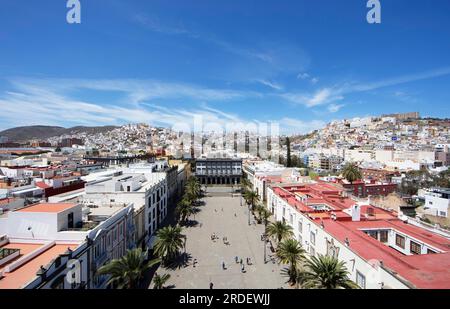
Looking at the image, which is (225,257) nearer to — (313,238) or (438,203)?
(313,238)

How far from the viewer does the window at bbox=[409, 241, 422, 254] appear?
2150 centimetres

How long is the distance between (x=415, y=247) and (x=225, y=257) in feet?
58.6

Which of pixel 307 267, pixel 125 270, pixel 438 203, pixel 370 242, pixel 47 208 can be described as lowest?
pixel 307 267

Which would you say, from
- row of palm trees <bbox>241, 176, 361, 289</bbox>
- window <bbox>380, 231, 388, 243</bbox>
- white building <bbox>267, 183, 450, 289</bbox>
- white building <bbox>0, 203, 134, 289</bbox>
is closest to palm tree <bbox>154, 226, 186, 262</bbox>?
white building <bbox>0, 203, 134, 289</bbox>

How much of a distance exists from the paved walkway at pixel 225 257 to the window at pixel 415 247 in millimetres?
11090

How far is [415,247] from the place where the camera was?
22031mm

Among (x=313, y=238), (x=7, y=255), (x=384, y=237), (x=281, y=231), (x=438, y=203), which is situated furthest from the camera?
(x=438, y=203)

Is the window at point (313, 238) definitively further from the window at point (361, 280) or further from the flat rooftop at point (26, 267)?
the flat rooftop at point (26, 267)

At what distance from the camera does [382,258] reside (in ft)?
54.3


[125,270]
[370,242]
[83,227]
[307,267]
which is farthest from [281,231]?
[83,227]
